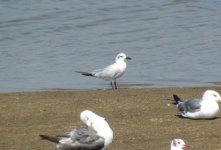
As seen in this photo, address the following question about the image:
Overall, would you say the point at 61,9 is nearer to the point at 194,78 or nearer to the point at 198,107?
the point at 194,78

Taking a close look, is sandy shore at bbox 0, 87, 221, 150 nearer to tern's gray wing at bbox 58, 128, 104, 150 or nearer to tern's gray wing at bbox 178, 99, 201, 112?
tern's gray wing at bbox 178, 99, 201, 112

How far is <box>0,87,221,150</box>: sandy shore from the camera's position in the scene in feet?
32.3

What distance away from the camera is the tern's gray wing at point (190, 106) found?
11.0 meters

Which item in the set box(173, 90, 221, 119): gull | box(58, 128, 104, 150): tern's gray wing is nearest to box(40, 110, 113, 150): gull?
box(58, 128, 104, 150): tern's gray wing

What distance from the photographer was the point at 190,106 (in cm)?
1112

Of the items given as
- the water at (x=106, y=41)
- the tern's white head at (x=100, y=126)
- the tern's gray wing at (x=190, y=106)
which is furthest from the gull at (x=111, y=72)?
the tern's white head at (x=100, y=126)

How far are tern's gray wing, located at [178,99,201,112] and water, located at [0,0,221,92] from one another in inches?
137

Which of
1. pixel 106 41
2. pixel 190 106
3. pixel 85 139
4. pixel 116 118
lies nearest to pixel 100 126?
pixel 85 139

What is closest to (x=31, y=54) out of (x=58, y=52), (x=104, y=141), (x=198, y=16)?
(x=58, y=52)

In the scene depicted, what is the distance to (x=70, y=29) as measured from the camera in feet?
70.8

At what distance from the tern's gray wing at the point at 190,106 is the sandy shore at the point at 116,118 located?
15cm

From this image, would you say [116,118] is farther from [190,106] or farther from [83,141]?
[83,141]

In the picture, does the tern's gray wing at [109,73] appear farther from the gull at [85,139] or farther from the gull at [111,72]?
the gull at [85,139]

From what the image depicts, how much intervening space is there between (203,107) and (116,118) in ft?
4.08
